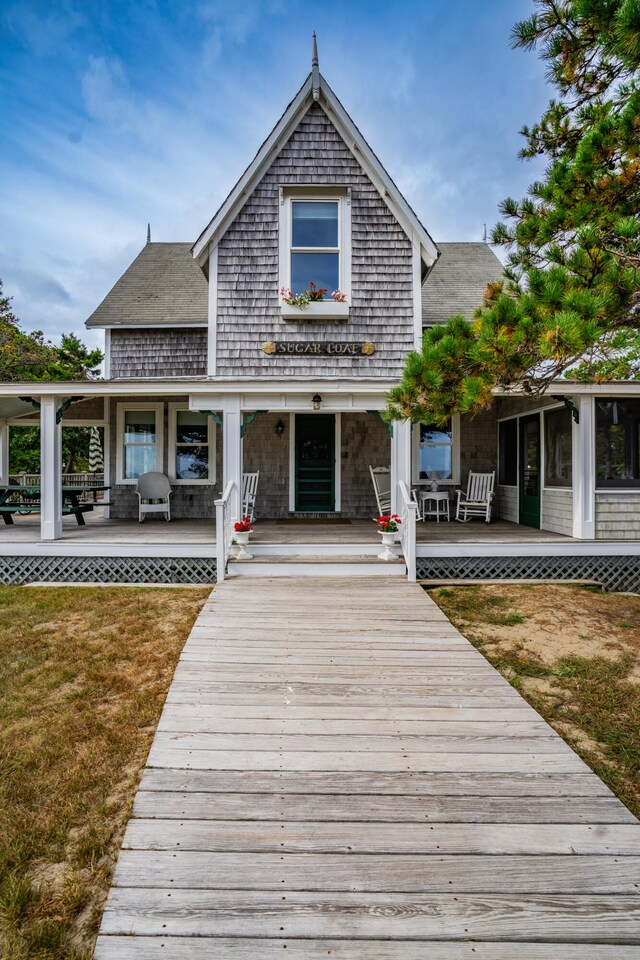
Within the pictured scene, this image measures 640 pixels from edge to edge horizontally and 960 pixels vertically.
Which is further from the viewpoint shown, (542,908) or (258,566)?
(258,566)

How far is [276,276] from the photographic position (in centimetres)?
737

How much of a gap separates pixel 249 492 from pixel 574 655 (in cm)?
593

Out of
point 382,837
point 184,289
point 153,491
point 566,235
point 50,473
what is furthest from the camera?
point 184,289

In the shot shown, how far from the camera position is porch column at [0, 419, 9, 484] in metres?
10.0

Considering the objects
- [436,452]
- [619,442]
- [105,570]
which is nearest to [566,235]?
[619,442]

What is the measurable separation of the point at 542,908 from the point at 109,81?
19215mm

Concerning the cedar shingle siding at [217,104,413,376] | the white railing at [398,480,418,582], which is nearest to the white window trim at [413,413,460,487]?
the cedar shingle siding at [217,104,413,376]

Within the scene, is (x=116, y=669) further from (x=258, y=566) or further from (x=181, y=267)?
(x=181, y=267)

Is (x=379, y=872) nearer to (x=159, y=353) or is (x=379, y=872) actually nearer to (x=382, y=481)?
(x=382, y=481)

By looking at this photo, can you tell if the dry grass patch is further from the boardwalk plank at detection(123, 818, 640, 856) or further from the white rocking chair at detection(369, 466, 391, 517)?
the white rocking chair at detection(369, 466, 391, 517)

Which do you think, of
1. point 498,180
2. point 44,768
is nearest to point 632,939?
point 44,768

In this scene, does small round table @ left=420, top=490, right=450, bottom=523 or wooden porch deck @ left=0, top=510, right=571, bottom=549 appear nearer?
wooden porch deck @ left=0, top=510, right=571, bottom=549

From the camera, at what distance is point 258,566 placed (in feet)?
20.8

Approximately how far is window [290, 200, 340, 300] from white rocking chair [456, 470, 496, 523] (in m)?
4.55
